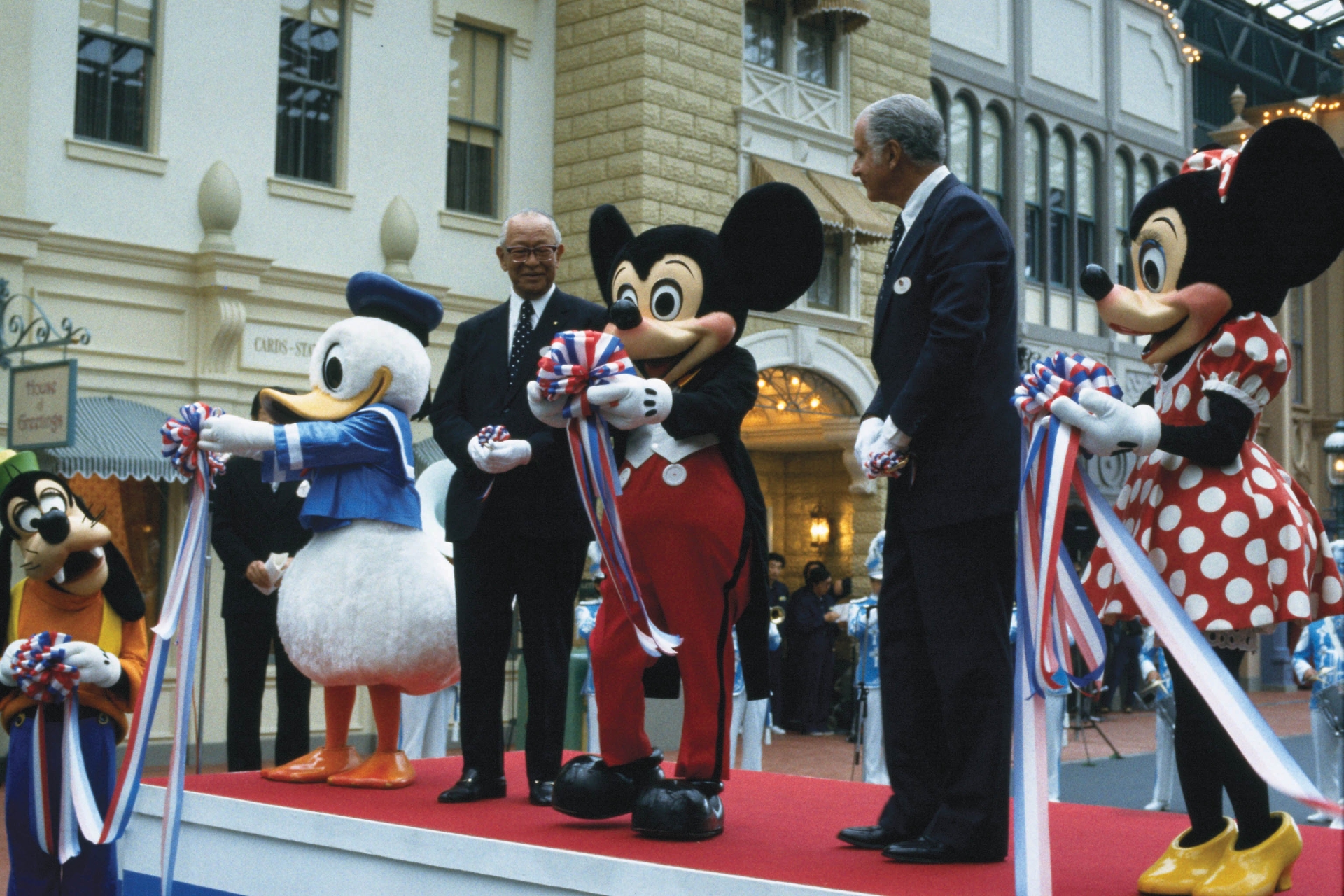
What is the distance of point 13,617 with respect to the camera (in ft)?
14.1

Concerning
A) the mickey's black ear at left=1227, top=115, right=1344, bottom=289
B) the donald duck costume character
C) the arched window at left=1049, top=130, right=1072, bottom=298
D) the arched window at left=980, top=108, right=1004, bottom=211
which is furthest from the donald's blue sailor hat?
the arched window at left=1049, top=130, right=1072, bottom=298

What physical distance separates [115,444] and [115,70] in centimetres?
277

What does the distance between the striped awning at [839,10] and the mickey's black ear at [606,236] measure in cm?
1025

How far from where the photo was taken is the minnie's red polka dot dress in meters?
2.93

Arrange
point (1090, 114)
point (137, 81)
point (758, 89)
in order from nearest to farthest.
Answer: point (137, 81) → point (758, 89) → point (1090, 114)

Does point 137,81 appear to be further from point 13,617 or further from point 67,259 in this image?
point 13,617

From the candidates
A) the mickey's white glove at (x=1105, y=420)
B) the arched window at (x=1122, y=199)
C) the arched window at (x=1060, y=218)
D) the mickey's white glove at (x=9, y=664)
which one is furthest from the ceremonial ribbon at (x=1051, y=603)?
the arched window at (x=1122, y=199)

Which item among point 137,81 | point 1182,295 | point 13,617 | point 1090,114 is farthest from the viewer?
point 1090,114

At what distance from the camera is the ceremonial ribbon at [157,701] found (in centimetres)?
390

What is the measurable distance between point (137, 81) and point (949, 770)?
9127 millimetres

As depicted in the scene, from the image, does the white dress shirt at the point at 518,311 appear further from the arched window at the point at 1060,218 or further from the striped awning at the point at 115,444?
the arched window at the point at 1060,218

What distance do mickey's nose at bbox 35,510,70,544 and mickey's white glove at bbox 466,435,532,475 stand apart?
121 centimetres

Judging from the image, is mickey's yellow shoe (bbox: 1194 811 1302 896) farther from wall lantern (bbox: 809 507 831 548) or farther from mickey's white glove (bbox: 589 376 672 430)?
wall lantern (bbox: 809 507 831 548)

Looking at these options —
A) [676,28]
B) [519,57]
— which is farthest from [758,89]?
[519,57]
